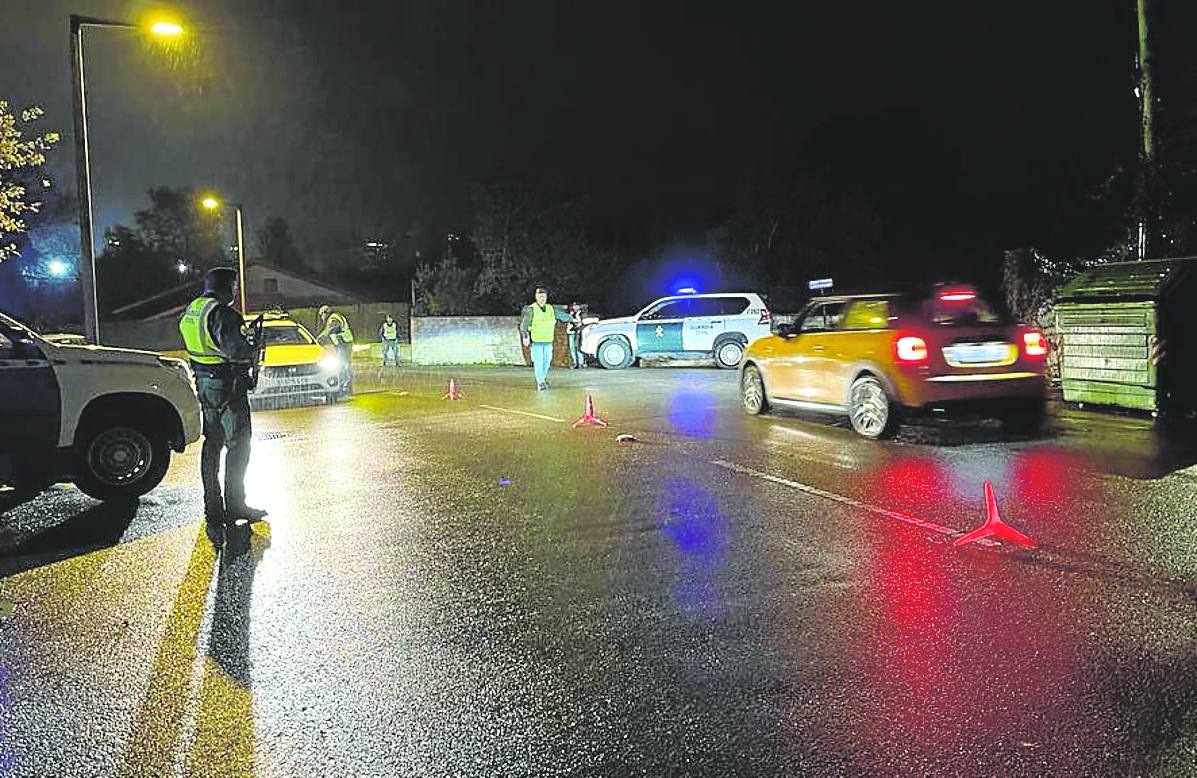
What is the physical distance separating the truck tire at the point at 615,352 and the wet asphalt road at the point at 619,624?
14457 millimetres

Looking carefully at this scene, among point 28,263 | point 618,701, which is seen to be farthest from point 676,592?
point 28,263

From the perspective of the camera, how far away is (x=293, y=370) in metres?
15.6

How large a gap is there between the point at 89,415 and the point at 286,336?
825 centimetres

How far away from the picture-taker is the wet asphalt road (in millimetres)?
3635

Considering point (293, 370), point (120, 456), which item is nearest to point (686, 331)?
point (293, 370)

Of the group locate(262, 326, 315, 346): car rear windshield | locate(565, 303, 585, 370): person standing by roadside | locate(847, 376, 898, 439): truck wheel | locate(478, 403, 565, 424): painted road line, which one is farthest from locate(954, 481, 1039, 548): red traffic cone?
locate(565, 303, 585, 370): person standing by roadside

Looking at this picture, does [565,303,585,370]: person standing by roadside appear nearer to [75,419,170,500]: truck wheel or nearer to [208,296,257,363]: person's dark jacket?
[75,419,170,500]: truck wheel

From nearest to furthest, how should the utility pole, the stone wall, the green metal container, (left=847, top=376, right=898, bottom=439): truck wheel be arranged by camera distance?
(left=847, top=376, right=898, bottom=439): truck wheel < the green metal container < the utility pole < the stone wall

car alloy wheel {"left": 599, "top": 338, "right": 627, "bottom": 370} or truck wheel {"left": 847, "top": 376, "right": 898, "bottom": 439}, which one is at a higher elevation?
car alloy wheel {"left": 599, "top": 338, "right": 627, "bottom": 370}

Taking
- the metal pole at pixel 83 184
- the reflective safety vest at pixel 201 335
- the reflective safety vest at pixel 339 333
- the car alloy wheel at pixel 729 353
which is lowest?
the car alloy wheel at pixel 729 353

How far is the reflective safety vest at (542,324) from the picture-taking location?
53.9 feet

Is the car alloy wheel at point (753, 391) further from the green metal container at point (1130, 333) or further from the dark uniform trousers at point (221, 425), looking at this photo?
the dark uniform trousers at point (221, 425)

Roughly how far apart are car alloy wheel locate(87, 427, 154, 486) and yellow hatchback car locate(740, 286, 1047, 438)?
693 centimetres

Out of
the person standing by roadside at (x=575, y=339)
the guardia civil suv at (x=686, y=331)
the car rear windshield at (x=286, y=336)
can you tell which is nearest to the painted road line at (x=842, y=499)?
the car rear windshield at (x=286, y=336)
